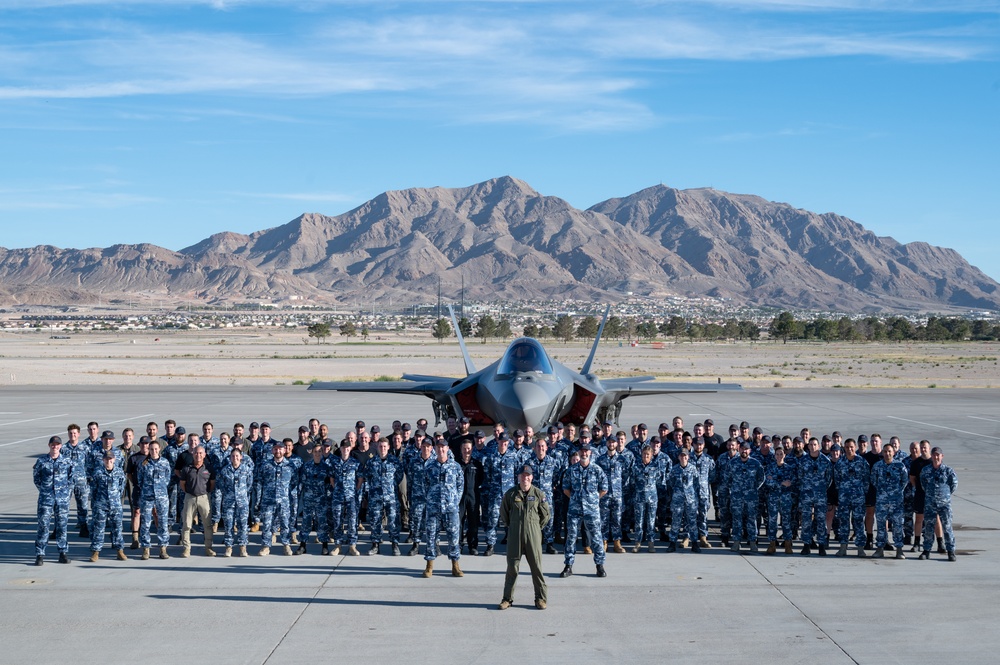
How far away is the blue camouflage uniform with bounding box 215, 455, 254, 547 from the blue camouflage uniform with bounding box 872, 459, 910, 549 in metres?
7.89

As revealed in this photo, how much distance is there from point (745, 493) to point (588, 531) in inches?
94.7

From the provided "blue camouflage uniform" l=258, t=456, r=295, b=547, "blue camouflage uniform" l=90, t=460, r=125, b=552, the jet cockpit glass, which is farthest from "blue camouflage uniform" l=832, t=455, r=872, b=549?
"blue camouflage uniform" l=90, t=460, r=125, b=552

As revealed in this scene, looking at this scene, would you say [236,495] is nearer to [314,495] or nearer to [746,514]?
[314,495]

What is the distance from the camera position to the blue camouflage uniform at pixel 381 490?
1111 cm

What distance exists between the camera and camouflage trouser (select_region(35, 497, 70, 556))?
34.2 feet

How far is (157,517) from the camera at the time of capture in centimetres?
1096

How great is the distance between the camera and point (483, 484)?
36.8ft

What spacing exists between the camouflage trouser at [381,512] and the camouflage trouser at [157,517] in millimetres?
2497

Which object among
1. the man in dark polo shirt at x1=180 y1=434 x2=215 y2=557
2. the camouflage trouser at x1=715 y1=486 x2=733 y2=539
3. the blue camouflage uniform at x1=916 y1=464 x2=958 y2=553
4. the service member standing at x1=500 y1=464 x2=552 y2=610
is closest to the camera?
the service member standing at x1=500 y1=464 x2=552 y2=610

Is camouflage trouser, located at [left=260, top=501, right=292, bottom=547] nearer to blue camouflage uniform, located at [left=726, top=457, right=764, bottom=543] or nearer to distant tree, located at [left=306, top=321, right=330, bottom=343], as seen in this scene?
blue camouflage uniform, located at [left=726, top=457, right=764, bottom=543]

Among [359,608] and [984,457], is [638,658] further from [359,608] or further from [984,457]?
[984,457]

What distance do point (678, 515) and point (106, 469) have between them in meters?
7.18

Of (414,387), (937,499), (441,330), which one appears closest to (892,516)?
(937,499)

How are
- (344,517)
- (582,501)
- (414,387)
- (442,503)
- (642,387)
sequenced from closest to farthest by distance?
(442,503)
(582,501)
(344,517)
(414,387)
(642,387)
